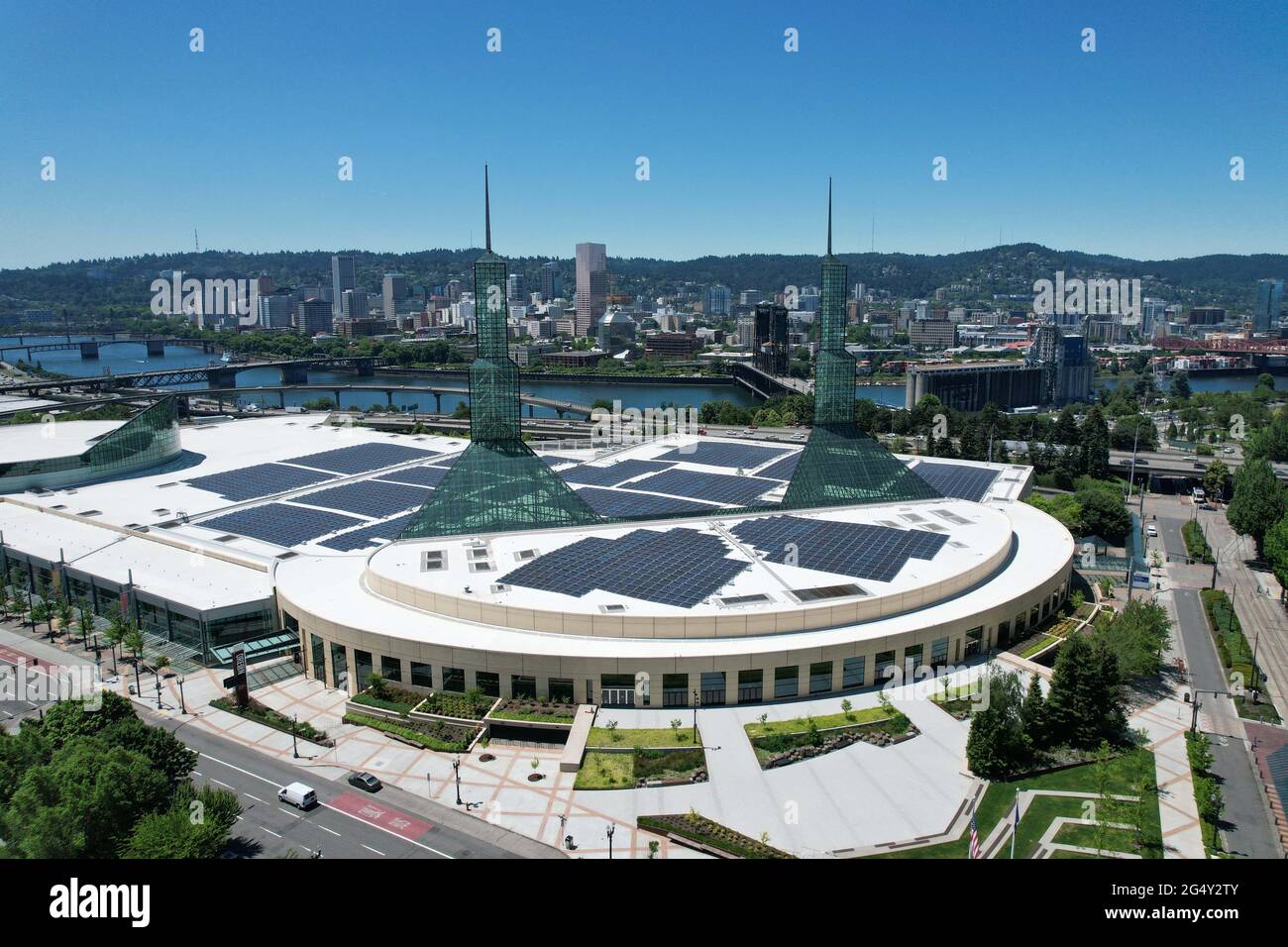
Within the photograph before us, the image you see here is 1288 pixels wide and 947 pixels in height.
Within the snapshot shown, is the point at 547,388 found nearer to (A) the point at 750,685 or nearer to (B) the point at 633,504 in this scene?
(B) the point at 633,504

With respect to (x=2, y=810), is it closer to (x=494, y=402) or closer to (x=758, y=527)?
(x=494, y=402)

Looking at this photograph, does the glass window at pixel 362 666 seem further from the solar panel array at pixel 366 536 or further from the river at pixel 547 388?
the river at pixel 547 388

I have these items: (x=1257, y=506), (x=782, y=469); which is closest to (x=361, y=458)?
(x=782, y=469)

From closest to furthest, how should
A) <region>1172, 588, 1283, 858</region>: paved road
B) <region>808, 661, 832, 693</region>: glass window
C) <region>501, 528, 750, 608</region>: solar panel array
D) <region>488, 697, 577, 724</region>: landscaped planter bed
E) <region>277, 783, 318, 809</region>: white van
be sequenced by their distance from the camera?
1. <region>1172, 588, 1283, 858</region>: paved road
2. <region>277, 783, 318, 809</region>: white van
3. <region>488, 697, 577, 724</region>: landscaped planter bed
4. <region>808, 661, 832, 693</region>: glass window
5. <region>501, 528, 750, 608</region>: solar panel array

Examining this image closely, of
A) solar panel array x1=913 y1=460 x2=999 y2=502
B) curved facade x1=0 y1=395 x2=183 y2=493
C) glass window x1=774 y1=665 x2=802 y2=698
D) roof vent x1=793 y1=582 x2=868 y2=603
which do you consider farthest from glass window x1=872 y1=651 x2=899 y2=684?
curved facade x1=0 y1=395 x2=183 y2=493

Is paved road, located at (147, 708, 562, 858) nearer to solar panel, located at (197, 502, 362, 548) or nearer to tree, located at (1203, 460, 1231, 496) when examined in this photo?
solar panel, located at (197, 502, 362, 548)
